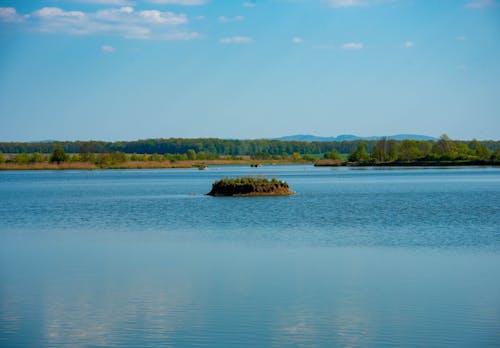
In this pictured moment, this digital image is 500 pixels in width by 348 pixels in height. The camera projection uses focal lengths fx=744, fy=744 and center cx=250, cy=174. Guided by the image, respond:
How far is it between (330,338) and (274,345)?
35.3 inches

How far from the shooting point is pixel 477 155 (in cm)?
14762

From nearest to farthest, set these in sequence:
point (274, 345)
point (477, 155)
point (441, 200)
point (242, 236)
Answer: point (274, 345), point (242, 236), point (441, 200), point (477, 155)

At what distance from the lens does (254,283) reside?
15477 mm

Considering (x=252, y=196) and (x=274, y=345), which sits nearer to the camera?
(x=274, y=345)

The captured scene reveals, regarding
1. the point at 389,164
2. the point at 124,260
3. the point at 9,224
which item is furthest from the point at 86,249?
the point at 389,164

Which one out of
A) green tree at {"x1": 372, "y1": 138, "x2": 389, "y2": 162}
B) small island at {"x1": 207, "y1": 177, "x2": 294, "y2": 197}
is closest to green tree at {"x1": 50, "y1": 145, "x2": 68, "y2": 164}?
green tree at {"x1": 372, "y1": 138, "x2": 389, "y2": 162}

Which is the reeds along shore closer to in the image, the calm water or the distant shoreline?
the distant shoreline

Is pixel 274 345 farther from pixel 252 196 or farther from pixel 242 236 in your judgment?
pixel 252 196

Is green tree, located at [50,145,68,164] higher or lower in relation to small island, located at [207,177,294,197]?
higher

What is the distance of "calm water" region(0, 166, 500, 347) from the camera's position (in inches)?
447

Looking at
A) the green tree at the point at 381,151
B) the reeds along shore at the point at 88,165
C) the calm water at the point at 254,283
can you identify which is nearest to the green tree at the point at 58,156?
the reeds along shore at the point at 88,165

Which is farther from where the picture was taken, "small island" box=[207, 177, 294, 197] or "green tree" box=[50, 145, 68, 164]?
"green tree" box=[50, 145, 68, 164]

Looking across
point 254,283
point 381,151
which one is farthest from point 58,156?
point 254,283

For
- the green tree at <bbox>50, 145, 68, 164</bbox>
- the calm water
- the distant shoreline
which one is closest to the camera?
the calm water
